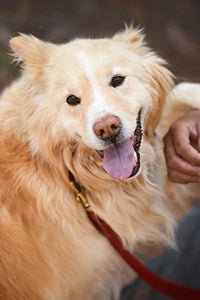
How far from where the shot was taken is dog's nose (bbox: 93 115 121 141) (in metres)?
2.03

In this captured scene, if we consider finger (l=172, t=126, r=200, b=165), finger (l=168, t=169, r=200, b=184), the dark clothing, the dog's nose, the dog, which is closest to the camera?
the dog's nose

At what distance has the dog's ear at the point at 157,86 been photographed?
2279 mm

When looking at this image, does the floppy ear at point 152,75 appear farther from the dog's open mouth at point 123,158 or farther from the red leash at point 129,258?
the red leash at point 129,258

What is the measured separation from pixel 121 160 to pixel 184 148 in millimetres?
350

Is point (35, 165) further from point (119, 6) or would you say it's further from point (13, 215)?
point (119, 6)

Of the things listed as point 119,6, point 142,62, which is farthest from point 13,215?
point 119,6

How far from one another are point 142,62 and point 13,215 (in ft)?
2.69

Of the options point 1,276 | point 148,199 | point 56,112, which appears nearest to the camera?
point 56,112

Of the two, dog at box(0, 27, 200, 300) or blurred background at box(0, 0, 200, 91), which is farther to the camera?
blurred background at box(0, 0, 200, 91)

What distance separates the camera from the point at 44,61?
2277 mm

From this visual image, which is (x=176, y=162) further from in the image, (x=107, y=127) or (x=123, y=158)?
(x=107, y=127)

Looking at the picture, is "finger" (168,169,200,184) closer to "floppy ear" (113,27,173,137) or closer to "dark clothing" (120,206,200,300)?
"floppy ear" (113,27,173,137)

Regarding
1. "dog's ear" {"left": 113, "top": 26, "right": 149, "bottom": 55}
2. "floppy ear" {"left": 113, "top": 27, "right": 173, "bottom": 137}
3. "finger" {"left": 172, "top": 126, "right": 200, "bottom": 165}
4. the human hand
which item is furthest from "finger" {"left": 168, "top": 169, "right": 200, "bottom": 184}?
"dog's ear" {"left": 113, "top": 26, "right": 149, "bottom": 55}

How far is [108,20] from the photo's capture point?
512 cm
